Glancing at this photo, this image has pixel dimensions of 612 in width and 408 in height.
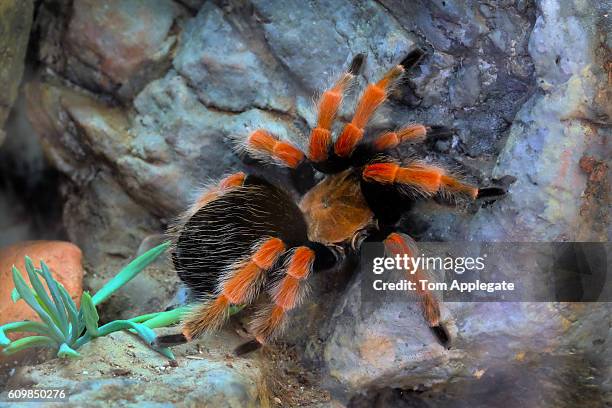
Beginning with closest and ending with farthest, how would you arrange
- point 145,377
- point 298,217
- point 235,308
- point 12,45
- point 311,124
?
point 145,377 < point 235,308 < point 298,217 < point 311,124 < point 12,45

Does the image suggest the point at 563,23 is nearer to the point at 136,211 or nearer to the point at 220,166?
the point at 220,166

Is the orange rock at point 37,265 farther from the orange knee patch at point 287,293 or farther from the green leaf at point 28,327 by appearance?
the orange knee patch at point 287,293

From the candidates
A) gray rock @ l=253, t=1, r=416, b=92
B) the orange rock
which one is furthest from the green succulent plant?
gray rock @ l=253, t=1, r=416, b=92

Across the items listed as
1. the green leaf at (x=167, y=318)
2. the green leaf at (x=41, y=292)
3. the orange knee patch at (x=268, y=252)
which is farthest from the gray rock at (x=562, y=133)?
the green leaf at (x=41, y=292)

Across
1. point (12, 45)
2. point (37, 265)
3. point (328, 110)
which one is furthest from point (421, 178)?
point (12, 45)

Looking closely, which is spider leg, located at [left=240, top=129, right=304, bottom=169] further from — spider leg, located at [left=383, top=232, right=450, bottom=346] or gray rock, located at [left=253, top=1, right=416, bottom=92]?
spider leg, located at [left=383, top=232, right=450, bottom=346]

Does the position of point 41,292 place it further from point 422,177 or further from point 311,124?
point 422,177

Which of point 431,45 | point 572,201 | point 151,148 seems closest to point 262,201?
point 151,148
